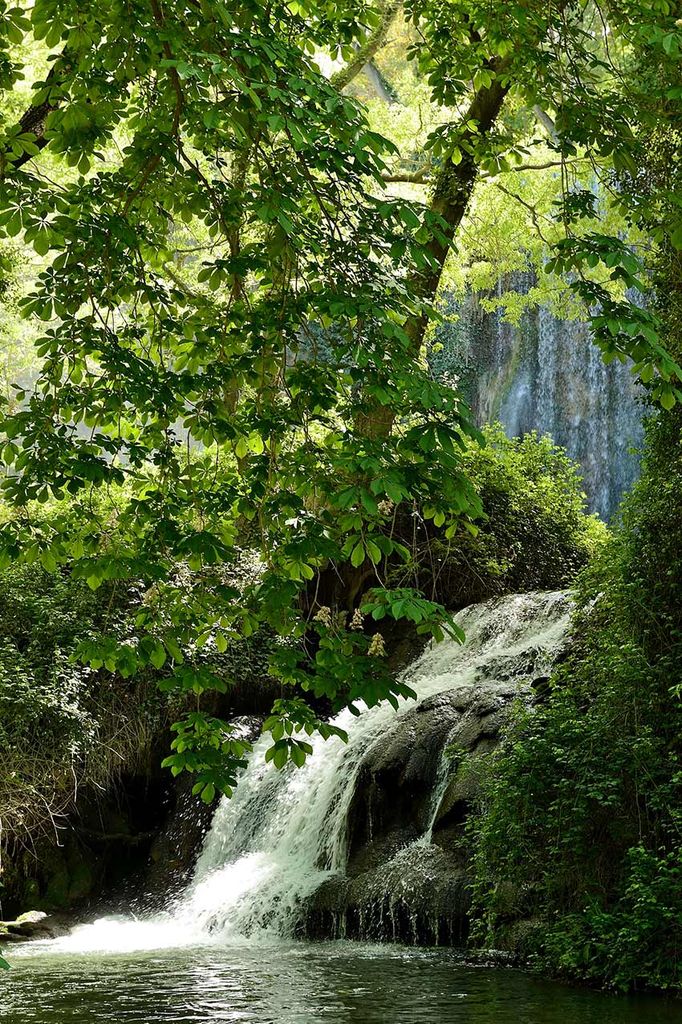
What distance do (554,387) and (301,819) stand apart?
17.8 metres

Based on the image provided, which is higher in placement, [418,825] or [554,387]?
[554,387]

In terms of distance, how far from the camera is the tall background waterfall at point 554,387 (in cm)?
2586

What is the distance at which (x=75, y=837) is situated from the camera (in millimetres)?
12711

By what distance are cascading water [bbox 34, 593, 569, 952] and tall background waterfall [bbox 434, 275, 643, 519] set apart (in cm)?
1310

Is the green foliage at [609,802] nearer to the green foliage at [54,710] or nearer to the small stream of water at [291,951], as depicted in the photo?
the small stream of water at [291,951]

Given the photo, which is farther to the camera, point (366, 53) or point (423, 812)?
point (366, 53)

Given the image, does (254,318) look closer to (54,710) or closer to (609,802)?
(609,802)

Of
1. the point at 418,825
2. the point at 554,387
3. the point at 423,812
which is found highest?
the point at 554,387

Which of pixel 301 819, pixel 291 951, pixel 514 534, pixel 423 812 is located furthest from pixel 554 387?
pixel 291 951

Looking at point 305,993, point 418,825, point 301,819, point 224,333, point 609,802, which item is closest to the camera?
point 224,333

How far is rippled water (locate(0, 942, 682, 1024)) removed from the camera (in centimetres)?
638

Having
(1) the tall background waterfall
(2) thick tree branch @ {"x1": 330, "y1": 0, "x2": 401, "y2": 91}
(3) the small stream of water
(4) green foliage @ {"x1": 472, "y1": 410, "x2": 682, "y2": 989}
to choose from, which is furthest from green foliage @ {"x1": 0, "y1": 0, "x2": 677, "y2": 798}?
(1) the tall background waterfall

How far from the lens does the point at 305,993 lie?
278 inches

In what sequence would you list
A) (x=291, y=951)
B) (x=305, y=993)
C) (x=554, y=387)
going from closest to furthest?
(x=305, y=993) → (x=291, y=951) → (x=554, y=387)
